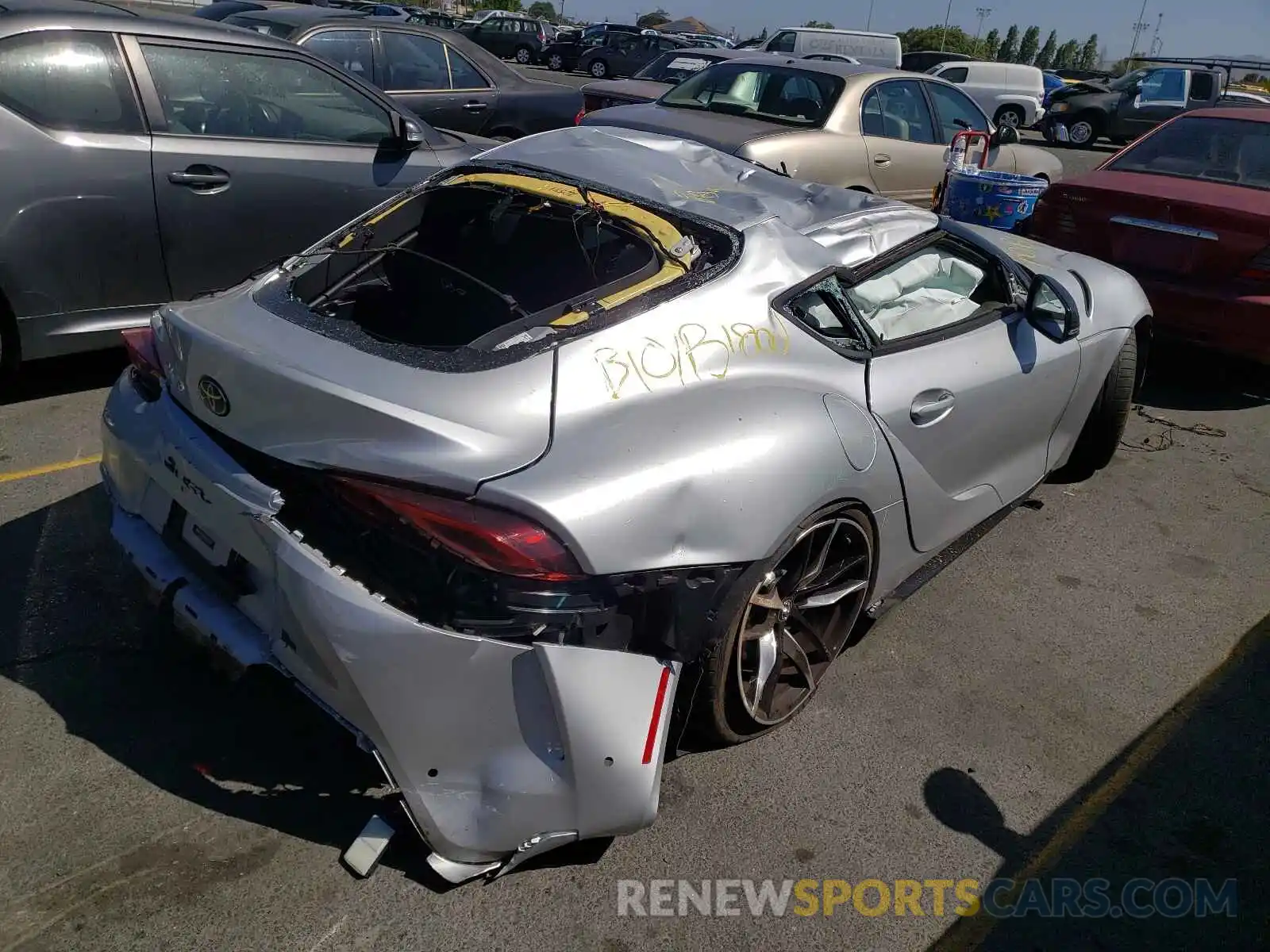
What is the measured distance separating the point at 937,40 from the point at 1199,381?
198 feet

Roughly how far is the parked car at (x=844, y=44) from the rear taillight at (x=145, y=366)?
19567 mm

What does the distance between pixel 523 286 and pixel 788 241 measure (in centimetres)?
80

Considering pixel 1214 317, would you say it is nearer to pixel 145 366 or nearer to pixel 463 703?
pixel 463 703

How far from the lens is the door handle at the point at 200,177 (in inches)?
179

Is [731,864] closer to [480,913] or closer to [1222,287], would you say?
[480,913]

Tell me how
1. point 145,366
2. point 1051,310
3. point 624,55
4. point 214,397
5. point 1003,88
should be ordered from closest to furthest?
1. point 214,397
2. point 145,366
3. point 1051,310
4. point 1003,88
5. point 624,55

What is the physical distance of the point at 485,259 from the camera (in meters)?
3.20

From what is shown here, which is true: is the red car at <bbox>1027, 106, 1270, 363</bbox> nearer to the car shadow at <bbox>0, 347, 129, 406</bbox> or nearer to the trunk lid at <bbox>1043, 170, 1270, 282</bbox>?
the trunk lid at <bbox>1043, 170, 1270, 282</bbox>

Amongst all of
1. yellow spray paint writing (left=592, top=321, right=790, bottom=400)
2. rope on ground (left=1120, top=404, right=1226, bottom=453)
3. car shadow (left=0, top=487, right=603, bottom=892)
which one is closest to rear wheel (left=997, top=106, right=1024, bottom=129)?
rope on ground (left=1120, top=404, right=1226, bottom=453)

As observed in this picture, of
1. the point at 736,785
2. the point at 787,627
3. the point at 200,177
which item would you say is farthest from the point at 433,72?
the point at 736,785

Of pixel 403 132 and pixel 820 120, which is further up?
pixel 403 132

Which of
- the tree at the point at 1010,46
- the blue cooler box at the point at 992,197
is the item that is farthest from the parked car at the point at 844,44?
the tree at the point at 1010,46

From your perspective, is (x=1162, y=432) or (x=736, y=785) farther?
(x=1162, y=432)

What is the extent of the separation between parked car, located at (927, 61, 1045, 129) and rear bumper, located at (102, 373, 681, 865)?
2271cm
